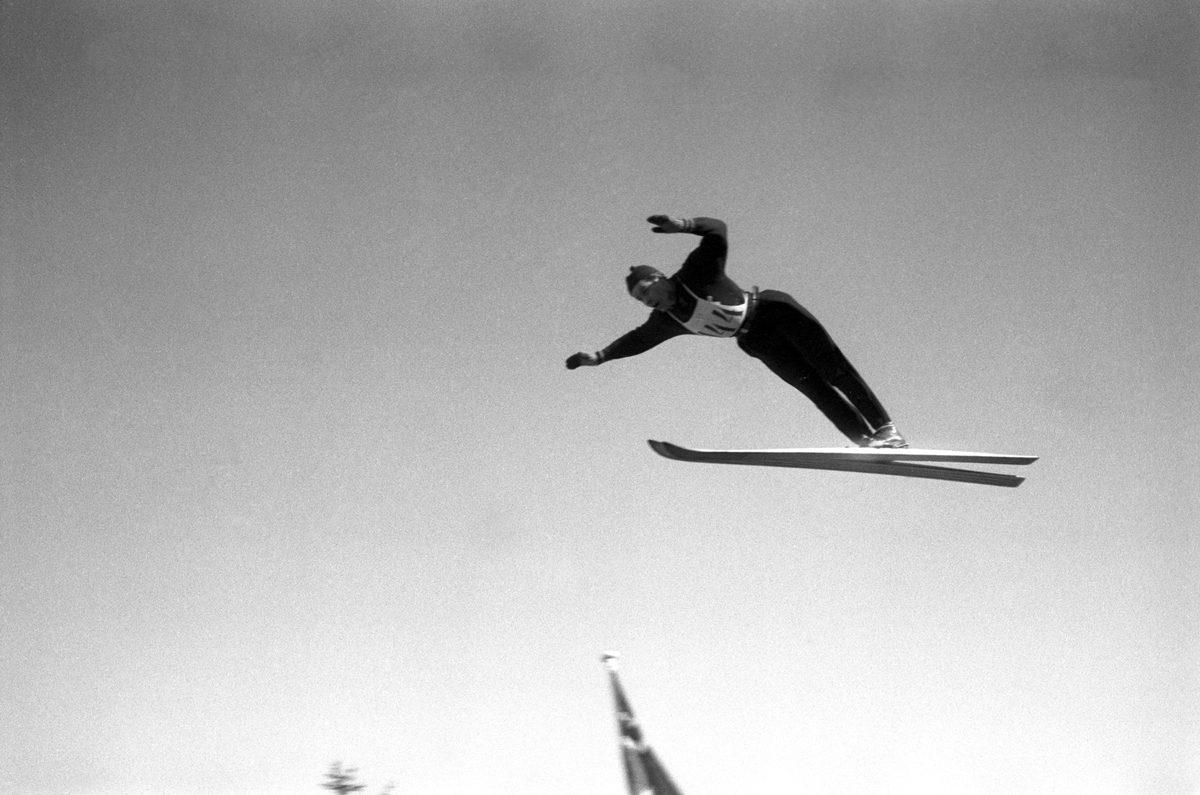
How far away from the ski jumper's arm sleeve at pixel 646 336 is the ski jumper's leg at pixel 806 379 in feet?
0.95

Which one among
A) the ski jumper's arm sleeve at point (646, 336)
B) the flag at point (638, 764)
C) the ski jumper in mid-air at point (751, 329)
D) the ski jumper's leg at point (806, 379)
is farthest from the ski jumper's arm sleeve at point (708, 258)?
the flag at point (638, 764)

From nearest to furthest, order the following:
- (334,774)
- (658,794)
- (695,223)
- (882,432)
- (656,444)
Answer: (695,223)
(656,444)
(882,432)
(658,794)
(334,774)

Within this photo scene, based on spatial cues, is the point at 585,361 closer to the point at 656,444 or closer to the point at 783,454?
the point at 656,444

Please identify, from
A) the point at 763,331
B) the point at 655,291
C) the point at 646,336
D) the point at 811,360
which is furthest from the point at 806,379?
the point at 655,291

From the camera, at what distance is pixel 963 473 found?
4883mm

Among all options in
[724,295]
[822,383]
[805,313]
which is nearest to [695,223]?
[724,295]

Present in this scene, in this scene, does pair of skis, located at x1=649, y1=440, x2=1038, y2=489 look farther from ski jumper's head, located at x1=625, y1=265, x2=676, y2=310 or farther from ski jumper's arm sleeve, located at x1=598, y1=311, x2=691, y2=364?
ski jumper's head, located at x1=625, y1=265, x2=676, y2=310

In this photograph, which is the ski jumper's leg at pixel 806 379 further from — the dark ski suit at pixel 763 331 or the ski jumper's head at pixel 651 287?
the ski jumper's head at pixel 651 287

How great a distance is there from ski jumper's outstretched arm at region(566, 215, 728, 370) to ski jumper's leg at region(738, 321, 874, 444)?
309mm

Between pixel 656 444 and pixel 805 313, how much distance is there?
0.77 m

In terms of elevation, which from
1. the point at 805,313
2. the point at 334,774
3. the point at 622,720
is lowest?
the point at 622,720

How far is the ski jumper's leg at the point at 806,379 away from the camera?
15.1ft

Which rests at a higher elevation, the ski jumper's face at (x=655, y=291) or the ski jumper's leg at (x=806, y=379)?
the ski jumper's face at (x=655, y=291)

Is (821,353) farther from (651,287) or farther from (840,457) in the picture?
(651,287)
